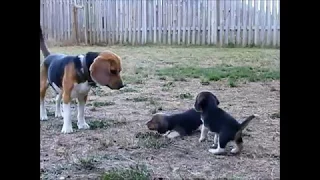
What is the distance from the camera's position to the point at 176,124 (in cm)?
188

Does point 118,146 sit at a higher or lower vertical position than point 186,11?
lower

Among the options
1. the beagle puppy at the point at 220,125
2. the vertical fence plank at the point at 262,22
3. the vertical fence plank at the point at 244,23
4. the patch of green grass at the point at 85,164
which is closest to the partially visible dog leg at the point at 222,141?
the beagle puppy at the point at 220,125

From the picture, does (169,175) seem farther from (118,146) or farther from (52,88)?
(52,88)

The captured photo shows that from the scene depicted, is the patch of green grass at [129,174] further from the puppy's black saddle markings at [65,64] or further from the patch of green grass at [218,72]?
the patch of green grass at [218,72]

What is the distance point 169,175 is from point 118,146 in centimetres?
33

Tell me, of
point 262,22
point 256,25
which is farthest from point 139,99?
point 256,25

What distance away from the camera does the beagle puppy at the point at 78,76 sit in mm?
1780

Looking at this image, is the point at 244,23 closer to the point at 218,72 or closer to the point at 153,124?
the point at 218,72

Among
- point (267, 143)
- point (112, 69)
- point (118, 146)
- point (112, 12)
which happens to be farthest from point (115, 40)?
point (267, 143)

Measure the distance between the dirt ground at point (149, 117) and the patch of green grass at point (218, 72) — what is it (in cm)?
3

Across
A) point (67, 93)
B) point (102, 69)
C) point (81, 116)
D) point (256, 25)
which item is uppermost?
point (256, 25)

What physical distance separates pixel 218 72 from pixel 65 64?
2.60 feet

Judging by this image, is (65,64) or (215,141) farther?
(65,64)
